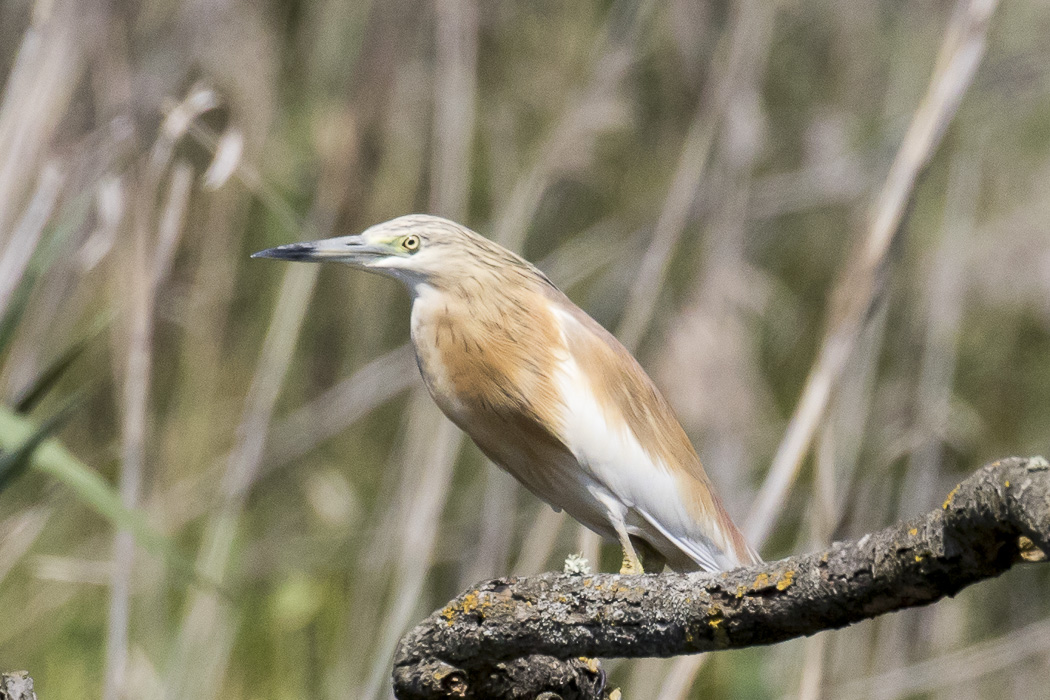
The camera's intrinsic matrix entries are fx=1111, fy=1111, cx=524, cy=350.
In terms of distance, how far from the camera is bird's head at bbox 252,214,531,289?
1.89 meters

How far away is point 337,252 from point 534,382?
15.8 inches

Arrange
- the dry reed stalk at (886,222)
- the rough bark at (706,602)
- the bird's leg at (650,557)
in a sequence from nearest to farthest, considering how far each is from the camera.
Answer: the rough bark at (706,602) → the dry reed stalk at (886,222) → the bird's leg at (650,557)

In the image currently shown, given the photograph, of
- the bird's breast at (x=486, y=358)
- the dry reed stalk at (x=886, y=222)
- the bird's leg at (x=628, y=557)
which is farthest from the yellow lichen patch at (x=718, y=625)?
the dry reed stalk at (x=886, y=222)

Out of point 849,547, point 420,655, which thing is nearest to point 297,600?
point 420,655

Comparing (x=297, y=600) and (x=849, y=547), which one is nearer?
(x=849, y=547)

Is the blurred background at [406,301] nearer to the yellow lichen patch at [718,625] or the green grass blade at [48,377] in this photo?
the green grass blade at [48,377]

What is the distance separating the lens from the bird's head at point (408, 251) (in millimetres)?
1892

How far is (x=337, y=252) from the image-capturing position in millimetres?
1887

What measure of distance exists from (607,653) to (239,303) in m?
2.61

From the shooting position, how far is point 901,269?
3705 millimetres

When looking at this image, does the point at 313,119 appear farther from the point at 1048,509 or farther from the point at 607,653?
the point at 1048,509

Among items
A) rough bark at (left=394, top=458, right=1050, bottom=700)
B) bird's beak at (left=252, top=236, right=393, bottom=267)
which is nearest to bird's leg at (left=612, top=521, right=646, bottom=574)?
rough bark at (left=394, top=458, right=1050, bottom=700)

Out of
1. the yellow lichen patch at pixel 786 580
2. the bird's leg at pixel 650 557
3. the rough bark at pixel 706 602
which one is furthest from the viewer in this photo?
the bird's leg at pixel 650 557

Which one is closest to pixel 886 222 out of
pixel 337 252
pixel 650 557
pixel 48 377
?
pixel 650 557
